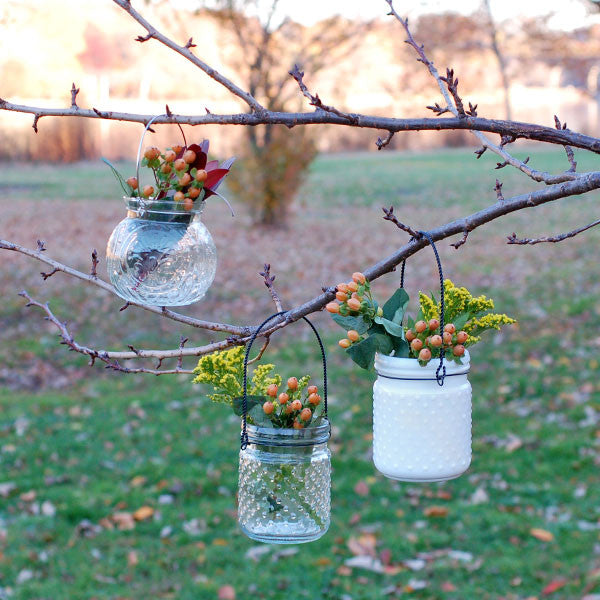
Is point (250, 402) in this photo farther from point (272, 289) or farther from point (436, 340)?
point (436, 340)

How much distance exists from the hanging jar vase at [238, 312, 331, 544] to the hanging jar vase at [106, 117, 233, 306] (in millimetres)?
257

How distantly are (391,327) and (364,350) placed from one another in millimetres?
91

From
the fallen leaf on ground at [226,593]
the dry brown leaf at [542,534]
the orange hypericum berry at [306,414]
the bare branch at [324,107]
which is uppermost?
the bare branch at [324,107]

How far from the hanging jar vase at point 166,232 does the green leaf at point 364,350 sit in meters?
0.44

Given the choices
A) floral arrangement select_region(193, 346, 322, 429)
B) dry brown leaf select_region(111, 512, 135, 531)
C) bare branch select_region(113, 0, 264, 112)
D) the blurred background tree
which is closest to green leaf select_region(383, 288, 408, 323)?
floral arrangement select_region(193, 346, 322, 429)

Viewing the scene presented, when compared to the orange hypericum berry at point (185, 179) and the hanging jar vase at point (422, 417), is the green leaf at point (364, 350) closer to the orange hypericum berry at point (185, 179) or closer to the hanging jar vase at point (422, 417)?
the hanging jar vase at point (422, 417)

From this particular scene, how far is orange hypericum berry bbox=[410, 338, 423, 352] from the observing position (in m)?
1.86

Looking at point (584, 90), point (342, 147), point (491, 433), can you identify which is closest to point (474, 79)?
point (342, 147)

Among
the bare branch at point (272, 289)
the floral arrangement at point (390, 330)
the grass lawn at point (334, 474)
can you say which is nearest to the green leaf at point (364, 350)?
the floral arrangement at point (390, 330)

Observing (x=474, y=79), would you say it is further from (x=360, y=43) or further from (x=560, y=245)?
(x=560, y=245)

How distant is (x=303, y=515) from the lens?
199 centimetres

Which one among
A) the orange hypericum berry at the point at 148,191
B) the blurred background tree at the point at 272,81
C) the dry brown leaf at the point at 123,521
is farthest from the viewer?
the blurred background tree at the point at 272,81

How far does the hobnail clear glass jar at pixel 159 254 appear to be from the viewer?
1.93 metres

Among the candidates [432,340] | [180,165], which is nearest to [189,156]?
[180,165]
